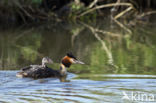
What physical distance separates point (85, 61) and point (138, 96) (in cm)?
579

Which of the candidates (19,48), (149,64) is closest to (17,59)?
(19,48)

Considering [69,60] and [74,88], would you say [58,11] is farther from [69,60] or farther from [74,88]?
[74,88]

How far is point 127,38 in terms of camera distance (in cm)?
2017

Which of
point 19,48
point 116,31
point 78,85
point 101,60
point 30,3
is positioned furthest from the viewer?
point 30,3

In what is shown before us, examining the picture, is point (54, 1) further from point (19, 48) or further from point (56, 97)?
point (56, 97)

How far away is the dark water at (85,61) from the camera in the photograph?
29.5 ft

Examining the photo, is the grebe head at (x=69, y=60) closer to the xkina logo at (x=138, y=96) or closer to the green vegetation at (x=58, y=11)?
the xkina logo at (x=138, y=96)

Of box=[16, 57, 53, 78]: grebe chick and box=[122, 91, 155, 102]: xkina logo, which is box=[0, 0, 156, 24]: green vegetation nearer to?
box=[16, 57, 53, 78]: grebe chick

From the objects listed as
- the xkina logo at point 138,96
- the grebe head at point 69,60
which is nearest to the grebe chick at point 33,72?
the grebe head at point 69,60

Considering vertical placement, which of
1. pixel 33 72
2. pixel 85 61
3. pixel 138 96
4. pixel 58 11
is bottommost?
pixel 138 96

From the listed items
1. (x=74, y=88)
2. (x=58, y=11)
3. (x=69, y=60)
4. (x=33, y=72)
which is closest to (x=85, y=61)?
(x=69, y=60)

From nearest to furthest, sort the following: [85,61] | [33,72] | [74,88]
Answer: [74,88] → [33,72] → [85,61]

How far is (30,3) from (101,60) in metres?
13.1

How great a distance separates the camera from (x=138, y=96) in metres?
8.76
